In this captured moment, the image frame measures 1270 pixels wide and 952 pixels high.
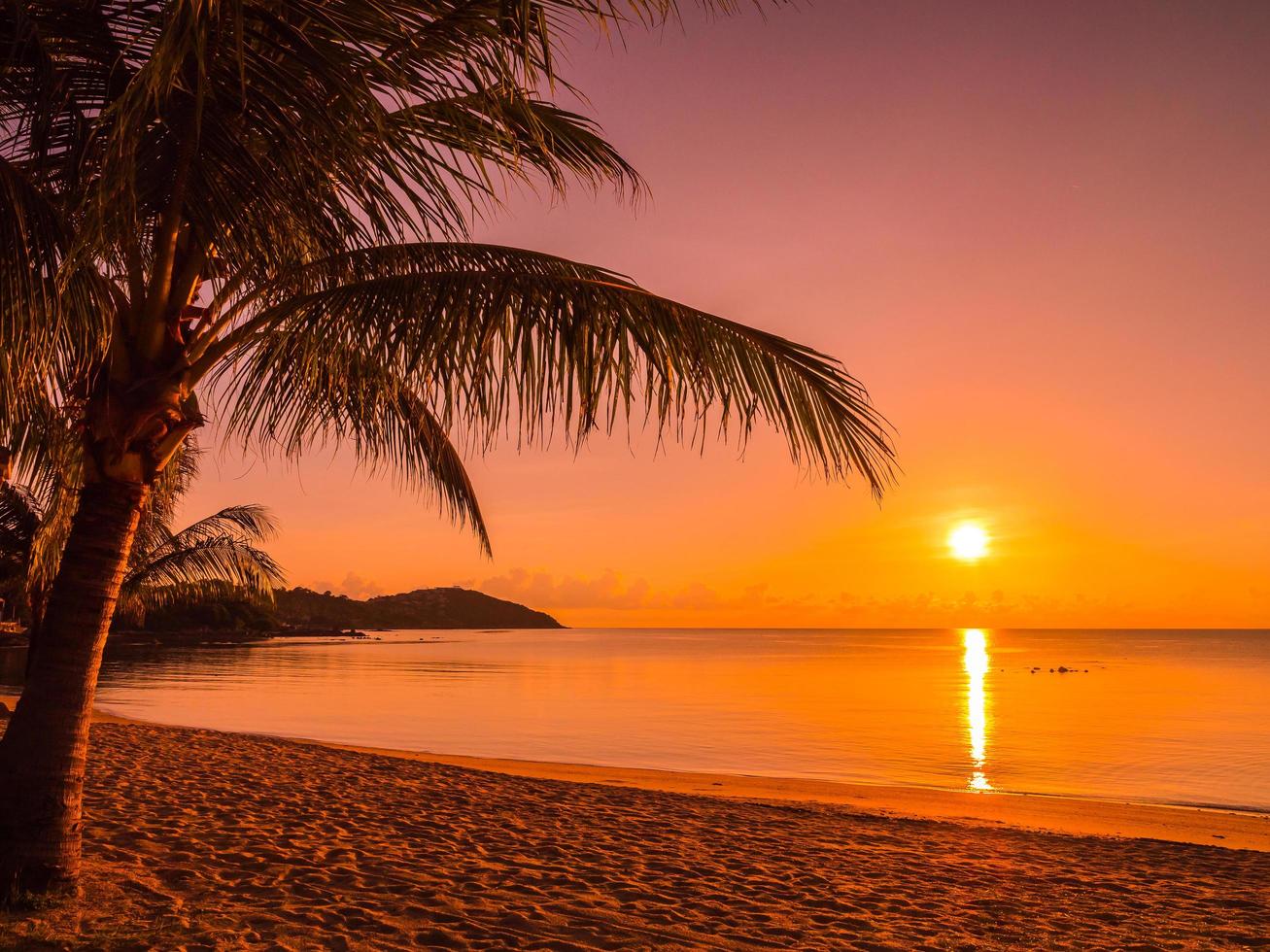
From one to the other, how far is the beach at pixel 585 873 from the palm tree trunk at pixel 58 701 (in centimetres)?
33

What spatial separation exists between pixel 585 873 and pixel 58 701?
3.29 m

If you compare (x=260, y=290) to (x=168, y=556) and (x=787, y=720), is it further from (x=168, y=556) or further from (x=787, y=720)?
(x=787, y=720)

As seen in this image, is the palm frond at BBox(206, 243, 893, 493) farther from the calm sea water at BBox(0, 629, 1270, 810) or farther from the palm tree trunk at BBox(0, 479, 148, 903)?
the calm sea water at BBox(0, 629, 1270, 810)

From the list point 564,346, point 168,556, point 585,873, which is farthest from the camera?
point 168,556

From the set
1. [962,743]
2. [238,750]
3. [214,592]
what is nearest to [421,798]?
[238,750]

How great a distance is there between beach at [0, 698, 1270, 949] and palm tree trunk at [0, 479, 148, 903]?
0.33 m

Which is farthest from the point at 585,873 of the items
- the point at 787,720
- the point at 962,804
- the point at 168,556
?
the point at 787,720

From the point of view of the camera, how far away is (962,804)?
11219 mm

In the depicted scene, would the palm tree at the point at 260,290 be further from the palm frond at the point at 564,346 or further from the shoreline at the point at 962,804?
the shoreline at the point at 962,804

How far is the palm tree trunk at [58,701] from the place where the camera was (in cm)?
390

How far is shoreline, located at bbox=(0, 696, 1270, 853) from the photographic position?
31.1 ft

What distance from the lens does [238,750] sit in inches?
461

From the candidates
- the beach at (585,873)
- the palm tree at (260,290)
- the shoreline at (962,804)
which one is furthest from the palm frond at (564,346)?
the shoreline at (962,804)

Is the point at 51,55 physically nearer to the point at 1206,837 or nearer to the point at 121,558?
the point at 121,558
